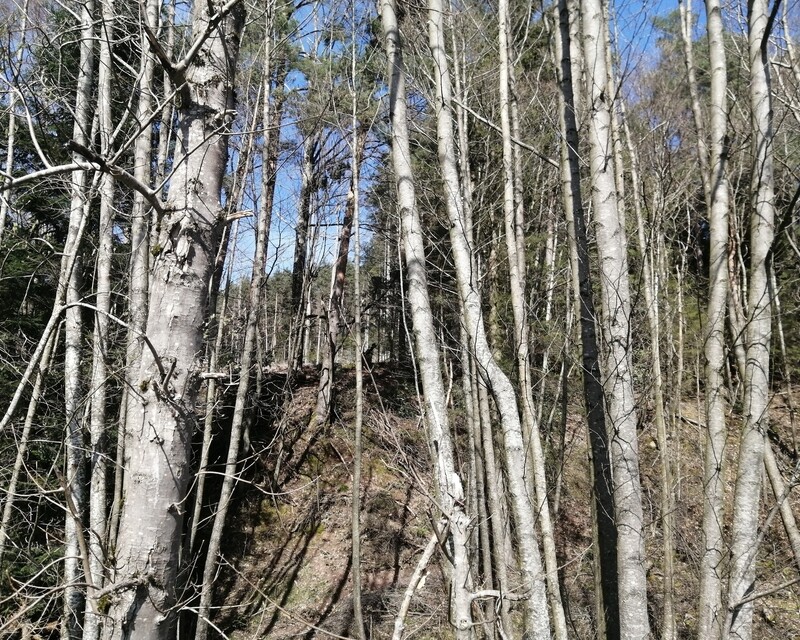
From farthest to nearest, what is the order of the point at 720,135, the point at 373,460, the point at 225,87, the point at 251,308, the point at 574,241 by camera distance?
1. the point at 373,460
2. the point at 251,308
3. the point at 574,241
4. the point at 720,135
5. the point at 225,87

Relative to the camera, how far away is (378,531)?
29.5 feet

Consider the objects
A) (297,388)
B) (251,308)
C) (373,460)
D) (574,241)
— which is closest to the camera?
(574,241)

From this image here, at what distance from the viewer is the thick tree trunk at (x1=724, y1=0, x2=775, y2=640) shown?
2988 mm

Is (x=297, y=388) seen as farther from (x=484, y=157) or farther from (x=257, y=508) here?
(x=484, y=157)

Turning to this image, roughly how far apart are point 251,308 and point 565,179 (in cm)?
487

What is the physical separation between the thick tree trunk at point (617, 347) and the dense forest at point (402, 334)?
2 cm

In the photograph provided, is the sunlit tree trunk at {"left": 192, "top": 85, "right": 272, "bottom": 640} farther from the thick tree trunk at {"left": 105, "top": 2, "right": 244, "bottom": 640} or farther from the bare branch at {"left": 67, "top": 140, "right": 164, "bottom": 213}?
the bare branch at {"left": 67, "top": 140, "right": 164, "bottom": 213}

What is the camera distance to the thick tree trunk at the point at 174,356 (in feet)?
5.65

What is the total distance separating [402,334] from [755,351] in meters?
11.3

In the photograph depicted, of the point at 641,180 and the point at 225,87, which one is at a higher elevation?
the point at 641,180

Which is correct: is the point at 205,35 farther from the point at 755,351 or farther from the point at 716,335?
the point at 716,335

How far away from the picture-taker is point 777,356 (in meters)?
11.6

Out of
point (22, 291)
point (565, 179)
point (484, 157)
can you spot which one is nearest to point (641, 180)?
point (484, 157)

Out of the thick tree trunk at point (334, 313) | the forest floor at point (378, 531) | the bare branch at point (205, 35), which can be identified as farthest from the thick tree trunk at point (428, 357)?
the thick tree trunk at point (334, 313)
